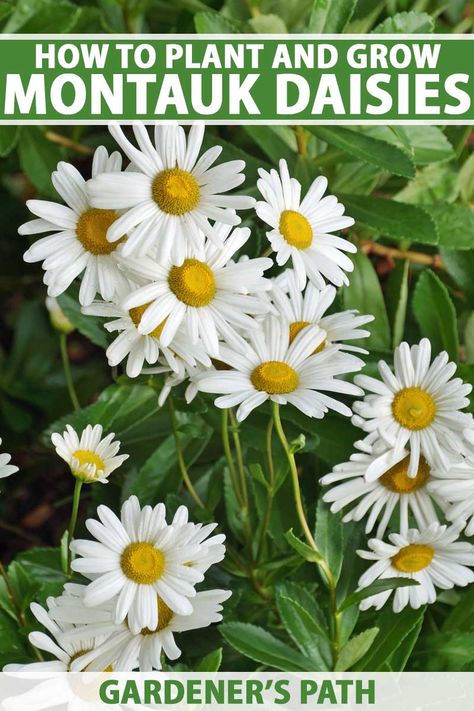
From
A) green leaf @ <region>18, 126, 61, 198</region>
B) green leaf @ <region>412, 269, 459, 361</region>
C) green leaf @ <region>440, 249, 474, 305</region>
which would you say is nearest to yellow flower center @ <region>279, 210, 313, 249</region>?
green leaf @ <region>412, 269, 459, 361</region>

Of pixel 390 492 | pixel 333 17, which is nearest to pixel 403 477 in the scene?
pixel 390 492

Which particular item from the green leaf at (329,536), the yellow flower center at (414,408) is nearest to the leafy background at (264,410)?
the green leaf at (329,536)

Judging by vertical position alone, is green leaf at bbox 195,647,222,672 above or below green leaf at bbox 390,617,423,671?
below

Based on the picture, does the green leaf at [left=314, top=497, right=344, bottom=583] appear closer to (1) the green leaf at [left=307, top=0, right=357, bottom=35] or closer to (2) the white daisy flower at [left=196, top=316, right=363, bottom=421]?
(2) the white daisy flower at [left=196, top=316, right=363, bottom=421]

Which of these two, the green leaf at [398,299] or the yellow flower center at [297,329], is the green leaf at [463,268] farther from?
the yellow flower center at [297,329]

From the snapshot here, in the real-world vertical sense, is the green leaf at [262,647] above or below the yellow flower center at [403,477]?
below

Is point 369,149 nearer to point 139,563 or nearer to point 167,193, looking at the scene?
point 167,193

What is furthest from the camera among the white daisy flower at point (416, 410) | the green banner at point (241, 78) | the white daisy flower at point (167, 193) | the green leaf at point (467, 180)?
the green leaf at point (467, 180)

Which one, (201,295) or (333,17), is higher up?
(333,17)
